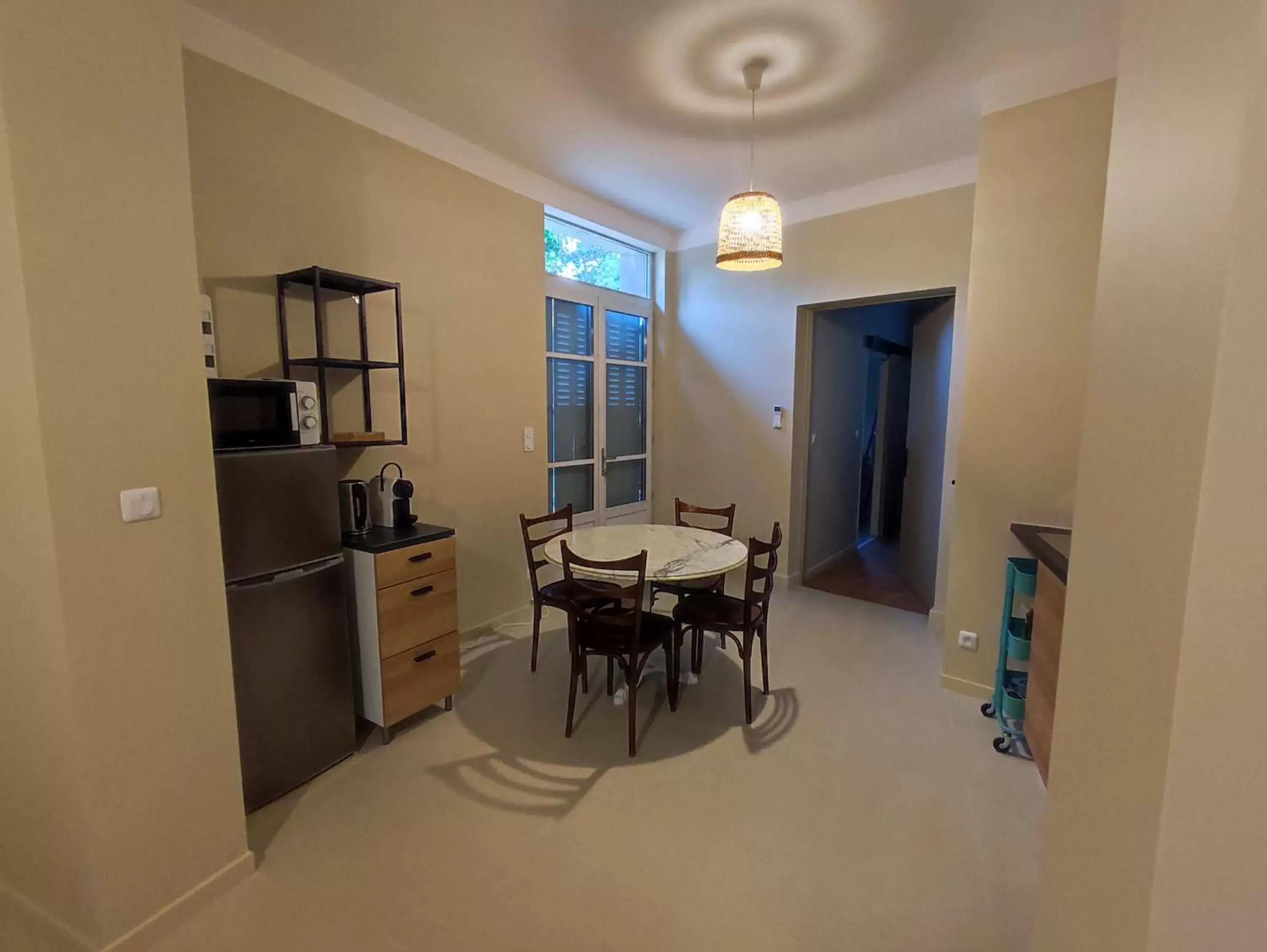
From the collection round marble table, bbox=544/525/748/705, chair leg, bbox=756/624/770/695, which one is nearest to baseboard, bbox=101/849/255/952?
round marble table, bbox=544/525/748/705

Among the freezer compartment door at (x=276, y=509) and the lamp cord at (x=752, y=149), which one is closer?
the freezer compartment door at (x=276, y=509)

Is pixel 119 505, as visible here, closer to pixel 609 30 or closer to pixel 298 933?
pixel 298 933

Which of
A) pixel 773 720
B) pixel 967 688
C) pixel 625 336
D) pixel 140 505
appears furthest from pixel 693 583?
pixel 140 505

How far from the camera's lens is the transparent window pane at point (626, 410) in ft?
15.5

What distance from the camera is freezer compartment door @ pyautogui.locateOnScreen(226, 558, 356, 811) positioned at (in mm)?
1972

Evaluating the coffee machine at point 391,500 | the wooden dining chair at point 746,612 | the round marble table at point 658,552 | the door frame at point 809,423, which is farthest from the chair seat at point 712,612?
the door frame at point 809,423

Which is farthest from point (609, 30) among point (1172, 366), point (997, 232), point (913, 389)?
point (913, 389)

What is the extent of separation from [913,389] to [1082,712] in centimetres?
460

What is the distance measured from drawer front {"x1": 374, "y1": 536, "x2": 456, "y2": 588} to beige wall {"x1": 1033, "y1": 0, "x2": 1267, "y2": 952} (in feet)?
7.46

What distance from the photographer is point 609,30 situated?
7.41 feet

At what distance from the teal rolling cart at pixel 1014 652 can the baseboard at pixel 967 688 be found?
225mm

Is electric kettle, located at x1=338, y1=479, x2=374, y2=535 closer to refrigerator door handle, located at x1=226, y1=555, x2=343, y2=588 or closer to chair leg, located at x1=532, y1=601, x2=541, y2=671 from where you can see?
refrigerator door handle, located at x1=226, y1=555, x2=343, y2=588

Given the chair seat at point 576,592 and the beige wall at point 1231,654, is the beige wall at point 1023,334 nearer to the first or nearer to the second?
the chair seat at point 576,592

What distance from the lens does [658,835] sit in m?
1.96
